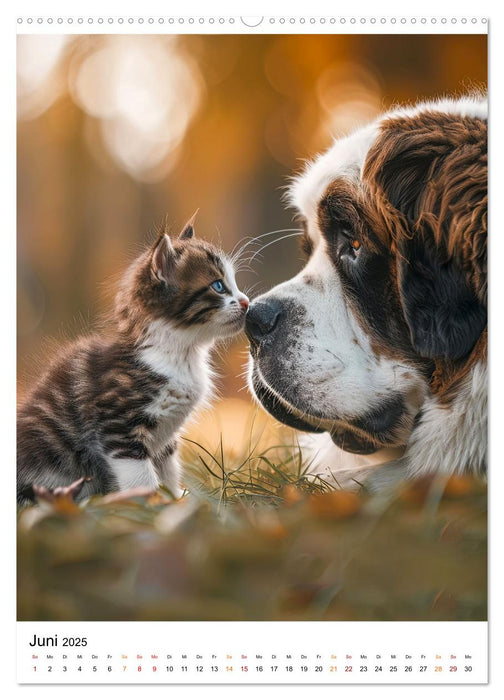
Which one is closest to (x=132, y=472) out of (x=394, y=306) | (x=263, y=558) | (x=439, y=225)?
(x=263, y=558)

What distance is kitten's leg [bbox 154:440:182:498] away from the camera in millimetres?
1919

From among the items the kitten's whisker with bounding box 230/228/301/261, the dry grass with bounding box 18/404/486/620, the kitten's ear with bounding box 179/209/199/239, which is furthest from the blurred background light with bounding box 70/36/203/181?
the dry grass with bounding box 18/404/486/620

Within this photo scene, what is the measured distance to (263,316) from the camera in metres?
1.86

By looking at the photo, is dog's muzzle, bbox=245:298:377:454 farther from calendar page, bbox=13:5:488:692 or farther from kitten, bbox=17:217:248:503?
kitten, bbox=17:217:248:503

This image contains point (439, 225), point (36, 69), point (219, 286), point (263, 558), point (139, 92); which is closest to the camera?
point (263, 558)

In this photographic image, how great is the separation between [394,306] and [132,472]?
73 centimetres

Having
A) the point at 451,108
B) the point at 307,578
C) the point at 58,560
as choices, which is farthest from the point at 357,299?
the point at 58,560

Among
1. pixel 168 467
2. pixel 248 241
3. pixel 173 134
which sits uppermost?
pixel 173 134

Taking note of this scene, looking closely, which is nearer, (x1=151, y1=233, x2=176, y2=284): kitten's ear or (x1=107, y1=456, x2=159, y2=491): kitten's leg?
(x1=107, y1=456, x2=159, y2=491): kitten's leg

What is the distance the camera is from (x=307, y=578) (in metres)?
1.35

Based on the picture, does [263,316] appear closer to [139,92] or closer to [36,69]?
[139,92]

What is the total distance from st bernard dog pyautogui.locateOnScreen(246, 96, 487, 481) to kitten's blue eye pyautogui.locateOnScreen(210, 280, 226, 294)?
0.18 metres

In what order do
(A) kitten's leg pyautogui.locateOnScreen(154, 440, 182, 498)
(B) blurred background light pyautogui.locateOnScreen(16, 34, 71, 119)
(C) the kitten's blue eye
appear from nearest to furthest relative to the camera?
(B) blurred background light pyautogui.locateOnScreen(16, 34, 71, 119) < (A) kitten's leg pyautogui.locateOnScreen(154, 440, 182, 498) < (C) the kitten's blue eye
